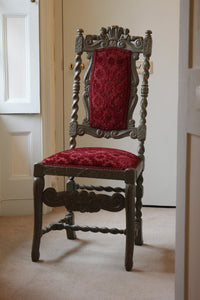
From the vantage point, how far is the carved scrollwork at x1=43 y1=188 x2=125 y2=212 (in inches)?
88.7

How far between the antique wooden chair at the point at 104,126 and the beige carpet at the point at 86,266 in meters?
0.10

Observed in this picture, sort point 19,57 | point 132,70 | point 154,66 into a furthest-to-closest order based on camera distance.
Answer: point 154,66, point 19,57, point 132,70

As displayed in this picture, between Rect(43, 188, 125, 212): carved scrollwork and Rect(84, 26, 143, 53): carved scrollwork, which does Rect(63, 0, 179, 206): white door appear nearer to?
Rect(84, 26, 143, 53): carved scrollwork

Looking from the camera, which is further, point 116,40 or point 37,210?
point 116,40

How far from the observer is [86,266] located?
233 centimetres

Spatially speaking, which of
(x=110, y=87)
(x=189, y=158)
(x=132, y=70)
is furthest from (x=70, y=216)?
(x=189, y=158)

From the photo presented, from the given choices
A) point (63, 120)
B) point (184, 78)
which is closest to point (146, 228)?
point (63, 120)

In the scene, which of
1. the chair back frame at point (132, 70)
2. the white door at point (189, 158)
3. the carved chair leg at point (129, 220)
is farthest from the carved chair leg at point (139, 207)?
the white door at point (189, 158)

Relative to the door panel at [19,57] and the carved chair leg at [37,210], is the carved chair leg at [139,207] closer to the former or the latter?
the carved chair leg at [37,210]

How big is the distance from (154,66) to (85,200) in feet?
4.90

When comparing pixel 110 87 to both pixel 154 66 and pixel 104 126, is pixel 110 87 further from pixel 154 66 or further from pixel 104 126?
pixel 154 66

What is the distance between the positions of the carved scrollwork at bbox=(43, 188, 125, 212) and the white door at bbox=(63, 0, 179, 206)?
124 cm

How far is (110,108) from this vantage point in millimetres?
2561

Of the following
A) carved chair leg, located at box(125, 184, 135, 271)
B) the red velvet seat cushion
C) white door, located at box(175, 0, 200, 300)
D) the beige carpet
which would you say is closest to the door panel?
the beige carpet
